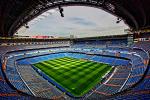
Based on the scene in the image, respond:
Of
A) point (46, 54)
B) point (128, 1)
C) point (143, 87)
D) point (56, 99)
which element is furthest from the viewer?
point (46, 54)

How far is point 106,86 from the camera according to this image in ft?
76.5

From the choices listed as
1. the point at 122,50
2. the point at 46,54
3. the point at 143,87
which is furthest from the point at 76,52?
the point at 143,87

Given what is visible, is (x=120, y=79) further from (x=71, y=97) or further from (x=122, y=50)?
(x=122, y=50)

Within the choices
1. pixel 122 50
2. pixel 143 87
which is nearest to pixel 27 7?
pixel 143 87

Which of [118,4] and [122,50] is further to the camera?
[122,50]

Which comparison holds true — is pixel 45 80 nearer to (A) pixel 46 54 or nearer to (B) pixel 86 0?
(B) pixel 86 0

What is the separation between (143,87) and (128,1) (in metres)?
10.9

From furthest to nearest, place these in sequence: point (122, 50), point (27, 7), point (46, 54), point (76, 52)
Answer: point (76, 52)
point (46, 54)
point (122, 50)
point (27, 7)

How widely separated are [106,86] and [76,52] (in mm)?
34166

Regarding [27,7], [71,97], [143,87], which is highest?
[27,7]

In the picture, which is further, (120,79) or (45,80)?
(45,80)

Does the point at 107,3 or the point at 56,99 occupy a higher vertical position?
the point at 107,3

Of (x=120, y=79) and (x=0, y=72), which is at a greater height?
(x=0, y=72)

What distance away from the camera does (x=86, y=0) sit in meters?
26.6
